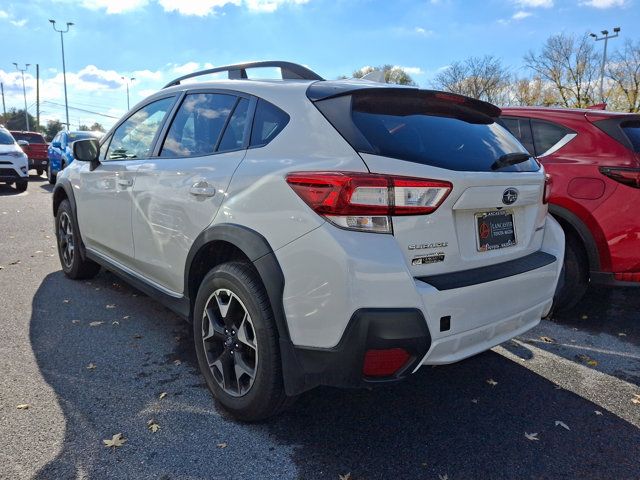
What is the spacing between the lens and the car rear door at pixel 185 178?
8.85 feet

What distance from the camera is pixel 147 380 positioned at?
302 centimetres

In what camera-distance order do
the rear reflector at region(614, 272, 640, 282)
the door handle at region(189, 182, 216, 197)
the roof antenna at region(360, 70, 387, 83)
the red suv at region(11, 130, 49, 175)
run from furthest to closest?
1. the red suv at region(11, 130, 49, 175)
2. the rear reflector at region(614, 272, 640, 282)
3. the roof antenna at region(360, 70, 387, 83)
4. the door handle at region(189, 182, 216, 197)

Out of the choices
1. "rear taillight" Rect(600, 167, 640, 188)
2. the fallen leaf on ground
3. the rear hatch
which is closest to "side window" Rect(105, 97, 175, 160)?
the rear hatch

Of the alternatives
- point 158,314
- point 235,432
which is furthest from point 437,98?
point 158,314

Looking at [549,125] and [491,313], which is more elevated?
[549,125]

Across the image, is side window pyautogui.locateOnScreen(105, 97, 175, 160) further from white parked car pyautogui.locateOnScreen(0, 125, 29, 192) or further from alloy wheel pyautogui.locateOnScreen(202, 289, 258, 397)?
white parked car pyautogui.locateOnScreen(0, 125, 29, 192)

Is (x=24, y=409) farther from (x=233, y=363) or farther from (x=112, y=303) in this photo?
(x=112, y=303)

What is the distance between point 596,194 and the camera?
3.88 meters

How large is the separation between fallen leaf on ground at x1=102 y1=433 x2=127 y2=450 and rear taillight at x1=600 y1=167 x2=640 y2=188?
376 centimetres

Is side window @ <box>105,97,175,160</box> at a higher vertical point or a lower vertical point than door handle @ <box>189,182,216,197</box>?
higher

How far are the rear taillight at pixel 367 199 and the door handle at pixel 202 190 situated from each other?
790mm

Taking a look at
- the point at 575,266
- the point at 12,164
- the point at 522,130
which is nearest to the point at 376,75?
the point at 522,130

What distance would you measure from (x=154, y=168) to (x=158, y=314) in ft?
4.74

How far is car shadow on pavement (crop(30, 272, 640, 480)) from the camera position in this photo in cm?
227
